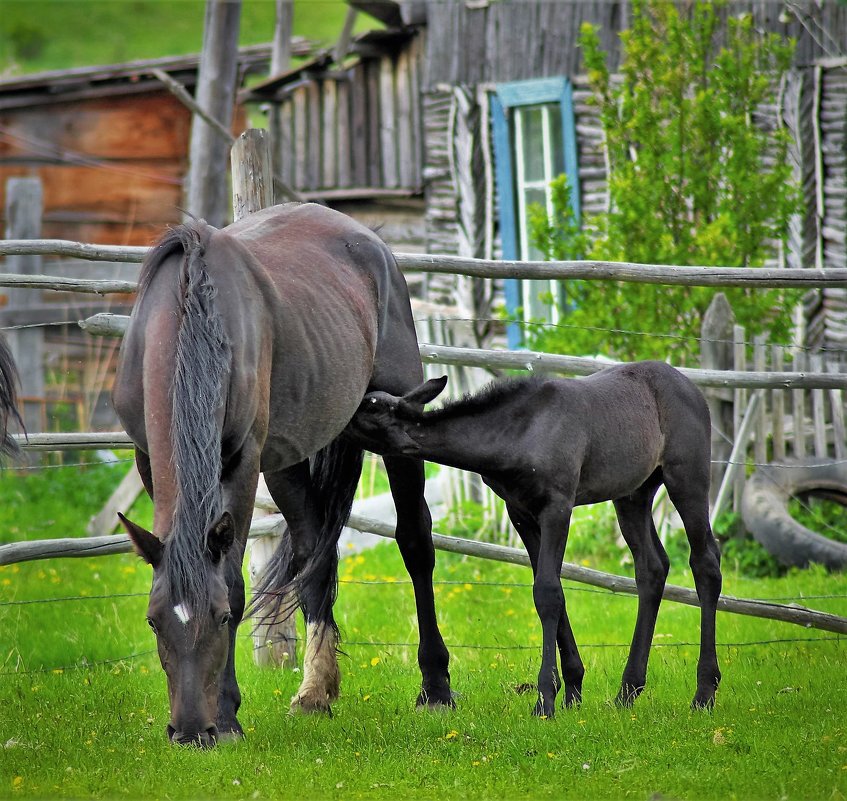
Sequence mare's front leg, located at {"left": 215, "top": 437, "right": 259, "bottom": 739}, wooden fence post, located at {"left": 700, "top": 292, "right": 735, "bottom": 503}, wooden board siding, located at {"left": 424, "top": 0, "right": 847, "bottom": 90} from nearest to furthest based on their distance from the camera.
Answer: mare's front leg, located at {"left": 215, "top": 437, "right": 259, "bottom": 739} → wooden fence post, located at {"left": 700, "top": 292, "right": 735, "bottom": 503} → wooden board siding, located at {"left": 424, "top": 0, "right": 847, "bottom": 90}

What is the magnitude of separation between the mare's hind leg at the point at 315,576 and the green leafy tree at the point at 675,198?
4314 millimetres

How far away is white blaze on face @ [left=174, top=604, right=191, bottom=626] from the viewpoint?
349 centimetres

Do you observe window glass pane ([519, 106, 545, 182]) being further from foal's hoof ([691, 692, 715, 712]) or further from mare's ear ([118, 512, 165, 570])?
mare's ear ([118, 512, 165, 570])

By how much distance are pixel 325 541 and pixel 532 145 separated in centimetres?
912

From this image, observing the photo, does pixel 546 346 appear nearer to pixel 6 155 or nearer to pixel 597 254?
pixel 597 254

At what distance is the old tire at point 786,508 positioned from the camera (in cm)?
779

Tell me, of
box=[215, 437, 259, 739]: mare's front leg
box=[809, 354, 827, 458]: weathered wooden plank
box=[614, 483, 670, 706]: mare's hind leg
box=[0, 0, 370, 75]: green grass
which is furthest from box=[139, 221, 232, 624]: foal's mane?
box=[0, 0, 370, 75]: green grass

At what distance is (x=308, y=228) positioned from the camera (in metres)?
5.08

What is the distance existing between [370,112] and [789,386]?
9.62 m

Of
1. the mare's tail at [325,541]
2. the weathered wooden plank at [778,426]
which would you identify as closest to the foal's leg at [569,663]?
the mare's tail at [325,541]

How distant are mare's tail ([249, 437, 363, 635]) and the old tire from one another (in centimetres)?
354

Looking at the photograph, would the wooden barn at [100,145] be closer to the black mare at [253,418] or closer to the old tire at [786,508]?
the old tire at [786,508]

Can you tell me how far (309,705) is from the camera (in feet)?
16.3

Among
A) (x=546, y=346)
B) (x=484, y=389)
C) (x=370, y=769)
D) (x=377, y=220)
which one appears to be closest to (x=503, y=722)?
(x=370, y=769)
